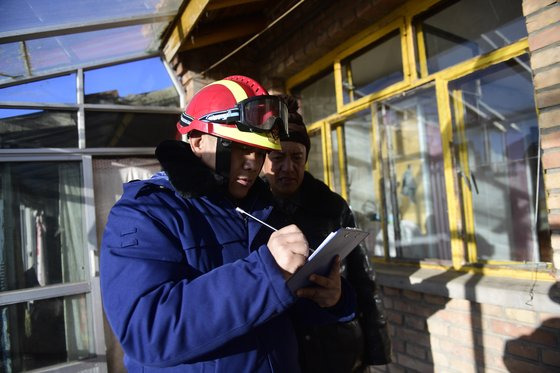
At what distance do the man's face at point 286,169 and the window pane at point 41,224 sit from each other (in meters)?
2.53

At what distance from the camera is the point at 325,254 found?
1.09 m

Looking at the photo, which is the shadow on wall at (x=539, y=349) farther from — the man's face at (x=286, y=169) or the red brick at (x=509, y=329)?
the man's face at (x=286, y=169)

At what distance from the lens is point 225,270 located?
963mm

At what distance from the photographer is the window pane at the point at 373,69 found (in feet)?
11.1

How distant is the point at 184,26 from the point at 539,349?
3674 millimetres

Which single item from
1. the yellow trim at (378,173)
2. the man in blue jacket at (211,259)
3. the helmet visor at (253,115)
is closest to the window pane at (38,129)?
the yellow trim at (378,173)

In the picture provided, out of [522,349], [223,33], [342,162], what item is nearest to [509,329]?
[522,349]

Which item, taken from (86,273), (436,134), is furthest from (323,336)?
(436,134)

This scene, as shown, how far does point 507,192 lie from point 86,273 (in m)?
5.41

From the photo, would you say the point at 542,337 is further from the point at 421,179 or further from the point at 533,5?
the point at 421,179

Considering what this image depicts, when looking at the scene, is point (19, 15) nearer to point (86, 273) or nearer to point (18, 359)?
point (86, 273)

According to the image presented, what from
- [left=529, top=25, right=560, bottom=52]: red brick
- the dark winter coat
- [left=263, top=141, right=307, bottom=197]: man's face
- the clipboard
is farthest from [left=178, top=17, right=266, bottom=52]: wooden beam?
the clipboard

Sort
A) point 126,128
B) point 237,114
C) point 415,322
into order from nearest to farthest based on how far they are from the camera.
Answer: point 237,114 → point 415,322 → point 126,128

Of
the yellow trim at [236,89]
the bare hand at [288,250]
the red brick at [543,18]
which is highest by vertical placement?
the red brick at [543,18]
